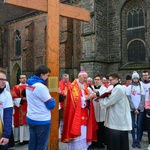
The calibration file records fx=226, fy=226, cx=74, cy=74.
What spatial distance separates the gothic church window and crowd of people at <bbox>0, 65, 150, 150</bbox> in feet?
30.2

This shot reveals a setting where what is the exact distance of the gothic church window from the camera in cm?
1535

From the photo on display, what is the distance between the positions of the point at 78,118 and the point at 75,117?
0.23 feet

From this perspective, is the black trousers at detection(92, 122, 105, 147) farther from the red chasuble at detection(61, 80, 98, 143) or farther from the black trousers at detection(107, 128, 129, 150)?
the black trousers at detection(107, 128, 129, 150)

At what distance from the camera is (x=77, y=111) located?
4.94m

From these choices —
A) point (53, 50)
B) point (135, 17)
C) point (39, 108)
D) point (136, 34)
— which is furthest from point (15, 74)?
point (39, 108)

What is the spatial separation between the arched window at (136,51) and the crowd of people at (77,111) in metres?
9.08

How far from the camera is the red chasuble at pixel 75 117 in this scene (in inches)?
192

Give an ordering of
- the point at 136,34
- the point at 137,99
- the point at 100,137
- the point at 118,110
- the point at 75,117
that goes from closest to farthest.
Answer: the point at 118,110 → the point at 75,117 → the point at 100,137 → the point at 137,99 → the point at 136,34

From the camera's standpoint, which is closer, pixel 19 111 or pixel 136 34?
pixel 19 111

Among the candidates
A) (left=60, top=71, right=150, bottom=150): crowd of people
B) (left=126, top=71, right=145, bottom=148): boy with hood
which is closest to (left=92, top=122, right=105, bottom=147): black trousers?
(left=60, top=71, right=150, bottom=150): crowd of people

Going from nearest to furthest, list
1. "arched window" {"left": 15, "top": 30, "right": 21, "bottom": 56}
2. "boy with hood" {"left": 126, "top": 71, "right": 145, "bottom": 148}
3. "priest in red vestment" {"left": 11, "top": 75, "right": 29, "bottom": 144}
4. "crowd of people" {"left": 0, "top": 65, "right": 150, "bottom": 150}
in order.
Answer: "crowd of people" {"left": 0, "top": 65, "right": 150, "bottom": 150}
"boy with hood" {"left": 126, "top": 71, "right": 145, "bottom": 148}
"priest in red vestment" {"left": 11, "top": 75, "right": 29, "bottom": 144}
"arched window" {"left": 15, "top": 30, "right": 21, "bottom": 56}

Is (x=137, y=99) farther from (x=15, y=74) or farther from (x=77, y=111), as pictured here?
(x=15, y=74)

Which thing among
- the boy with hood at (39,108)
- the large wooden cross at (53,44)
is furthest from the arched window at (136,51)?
the boy with hood at (39,108)

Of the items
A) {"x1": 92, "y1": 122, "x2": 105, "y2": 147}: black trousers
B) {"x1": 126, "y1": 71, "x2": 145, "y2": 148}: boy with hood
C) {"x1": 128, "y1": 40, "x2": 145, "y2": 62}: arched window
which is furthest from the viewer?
{"x1": 128, "y1": 40, "x2": 145, "y2": 62}: arched window
